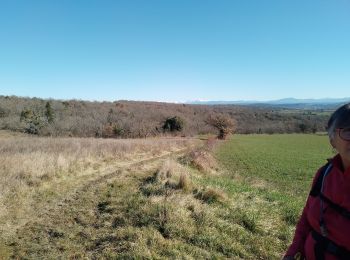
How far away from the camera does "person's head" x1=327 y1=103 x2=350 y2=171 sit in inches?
91.2

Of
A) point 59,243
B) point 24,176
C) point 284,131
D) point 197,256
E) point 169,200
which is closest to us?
point 197,256

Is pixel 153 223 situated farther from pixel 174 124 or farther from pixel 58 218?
pixel 174 124

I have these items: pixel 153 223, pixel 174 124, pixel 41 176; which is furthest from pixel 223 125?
pixel 153 223

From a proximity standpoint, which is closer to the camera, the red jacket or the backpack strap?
the red jacket

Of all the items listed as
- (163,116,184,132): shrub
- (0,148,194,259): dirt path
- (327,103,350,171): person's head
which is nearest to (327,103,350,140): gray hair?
(327,103,350,171): person's head

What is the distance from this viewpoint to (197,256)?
6324 mm

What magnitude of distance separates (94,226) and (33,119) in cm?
4813

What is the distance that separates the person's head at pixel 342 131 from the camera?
2316mm

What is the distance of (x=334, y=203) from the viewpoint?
7.81 feet

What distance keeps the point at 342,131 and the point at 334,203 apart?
439 millimetres

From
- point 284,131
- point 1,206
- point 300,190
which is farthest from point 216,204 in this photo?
point 284,131

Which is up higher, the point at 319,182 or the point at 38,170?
the point at 319,182

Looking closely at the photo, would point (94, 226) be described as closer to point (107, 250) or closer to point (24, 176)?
point (107, 250)

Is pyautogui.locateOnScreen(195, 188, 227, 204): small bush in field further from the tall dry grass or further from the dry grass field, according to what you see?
the tall dry grass
